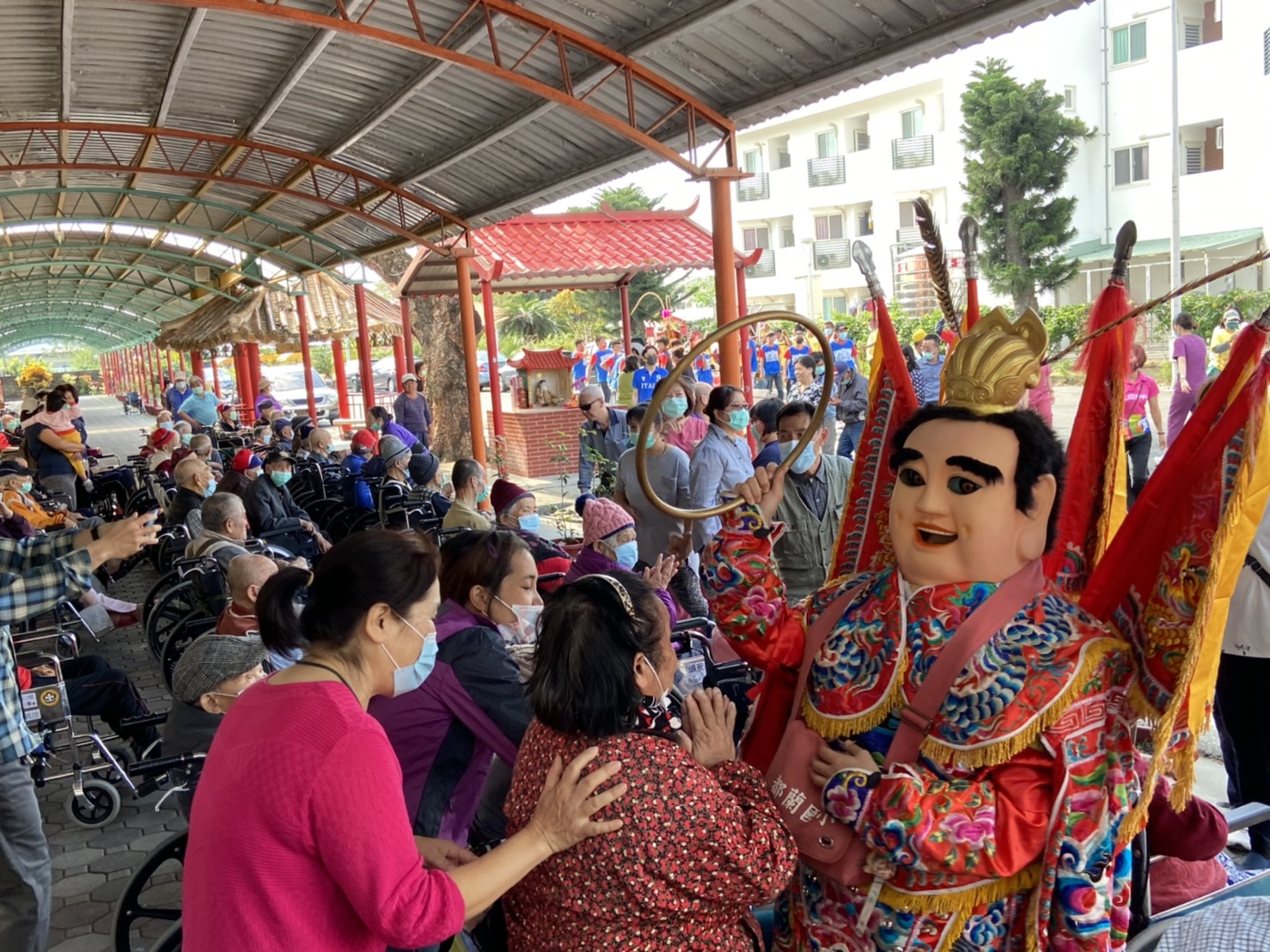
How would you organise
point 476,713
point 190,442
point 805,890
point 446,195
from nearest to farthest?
1. point 805,890
2. point 476,713
3. point 190,442
4. point 446,195

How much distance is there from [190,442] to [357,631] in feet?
28.6

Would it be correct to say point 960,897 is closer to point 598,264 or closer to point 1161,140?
point 598,264

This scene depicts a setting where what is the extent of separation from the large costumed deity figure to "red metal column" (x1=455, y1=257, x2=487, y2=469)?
9648 millimetres

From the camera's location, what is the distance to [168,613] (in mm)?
6301

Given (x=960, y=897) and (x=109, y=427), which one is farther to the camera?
(x=109, y=427)

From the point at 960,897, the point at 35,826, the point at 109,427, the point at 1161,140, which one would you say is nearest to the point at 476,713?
the point at 960,897

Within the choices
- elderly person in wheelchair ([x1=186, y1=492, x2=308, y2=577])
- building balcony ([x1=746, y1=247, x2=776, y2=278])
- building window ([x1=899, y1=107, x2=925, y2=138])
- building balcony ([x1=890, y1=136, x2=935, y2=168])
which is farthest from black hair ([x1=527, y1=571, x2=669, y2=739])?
building balcony ([x1=746, y1=247, x2=776, y2=278])

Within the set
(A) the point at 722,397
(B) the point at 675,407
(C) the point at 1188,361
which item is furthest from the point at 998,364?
(C) the point at 1188,361

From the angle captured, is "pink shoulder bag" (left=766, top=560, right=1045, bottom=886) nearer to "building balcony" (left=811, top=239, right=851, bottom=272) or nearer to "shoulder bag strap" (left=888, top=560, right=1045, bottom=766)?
"shoulder bag strap" (left=888, top=560, right=1045, bottom=766)

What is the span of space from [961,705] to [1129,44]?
2566 centimetres

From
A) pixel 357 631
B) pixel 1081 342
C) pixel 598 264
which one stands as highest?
pixel 598 264

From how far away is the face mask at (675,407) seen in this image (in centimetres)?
606

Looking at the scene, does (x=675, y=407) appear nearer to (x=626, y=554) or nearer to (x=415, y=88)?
(x=626, y=554)

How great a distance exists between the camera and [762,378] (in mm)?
21984
